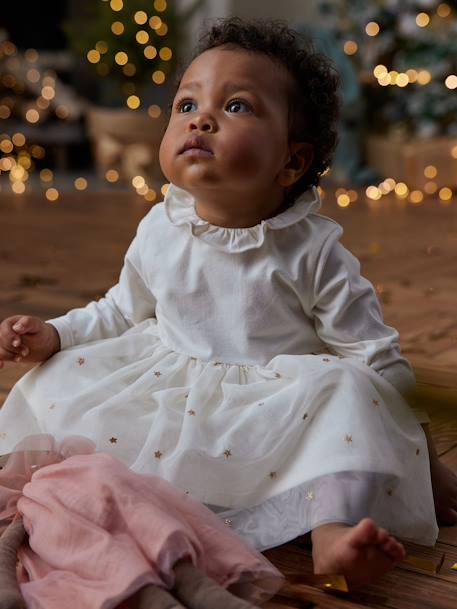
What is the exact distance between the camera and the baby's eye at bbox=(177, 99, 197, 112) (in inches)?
44.7

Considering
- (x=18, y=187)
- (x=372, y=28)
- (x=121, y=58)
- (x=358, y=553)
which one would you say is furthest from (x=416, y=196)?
(x=358, y=553)

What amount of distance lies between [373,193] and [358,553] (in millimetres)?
3419

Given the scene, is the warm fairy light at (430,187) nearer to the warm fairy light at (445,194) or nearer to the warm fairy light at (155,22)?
the warm fairy light at (445,194)

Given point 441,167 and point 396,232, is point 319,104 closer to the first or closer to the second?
point 396,232

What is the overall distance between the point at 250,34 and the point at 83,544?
593 mm

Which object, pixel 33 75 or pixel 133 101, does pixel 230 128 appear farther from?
pixel 33 75

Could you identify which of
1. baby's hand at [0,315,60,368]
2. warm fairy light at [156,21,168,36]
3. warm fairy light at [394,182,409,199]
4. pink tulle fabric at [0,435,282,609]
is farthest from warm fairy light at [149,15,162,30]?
pink tulle fabric at [0,435,282,609]

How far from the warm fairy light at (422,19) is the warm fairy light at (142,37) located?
1.20 metres

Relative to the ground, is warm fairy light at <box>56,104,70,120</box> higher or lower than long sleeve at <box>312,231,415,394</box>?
lower

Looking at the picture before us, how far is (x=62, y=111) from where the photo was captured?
16.1ft

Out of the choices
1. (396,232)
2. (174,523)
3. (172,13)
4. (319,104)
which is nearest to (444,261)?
(396,232)

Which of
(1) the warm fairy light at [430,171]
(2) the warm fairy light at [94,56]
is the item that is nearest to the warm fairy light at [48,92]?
(2) the warm fairy light at [94,56]

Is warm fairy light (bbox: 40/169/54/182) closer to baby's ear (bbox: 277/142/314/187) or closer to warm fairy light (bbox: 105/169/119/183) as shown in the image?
warm fairy light (bbox: 105/169/119/183)

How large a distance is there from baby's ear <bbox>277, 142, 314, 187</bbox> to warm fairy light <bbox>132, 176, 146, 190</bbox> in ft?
10.8
